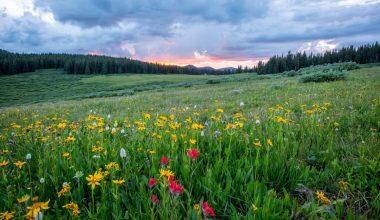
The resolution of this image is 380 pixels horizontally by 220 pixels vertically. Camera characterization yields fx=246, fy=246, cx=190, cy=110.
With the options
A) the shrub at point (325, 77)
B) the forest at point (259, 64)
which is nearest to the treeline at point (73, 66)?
the forest at point (259, 64)

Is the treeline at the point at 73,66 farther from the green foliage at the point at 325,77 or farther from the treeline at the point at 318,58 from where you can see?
the green foliage at the point at 325,77

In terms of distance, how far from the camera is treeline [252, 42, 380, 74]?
107625 millimetres

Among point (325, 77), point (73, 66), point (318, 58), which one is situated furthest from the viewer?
point (73, 66)

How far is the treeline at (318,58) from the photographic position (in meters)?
108

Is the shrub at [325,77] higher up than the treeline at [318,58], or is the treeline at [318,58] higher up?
the treeline at [318,58]

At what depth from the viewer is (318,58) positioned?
113 meters

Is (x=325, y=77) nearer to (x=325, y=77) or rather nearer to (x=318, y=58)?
(x=325, y=77)

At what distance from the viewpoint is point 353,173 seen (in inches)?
116

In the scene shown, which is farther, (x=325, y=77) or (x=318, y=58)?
(x=318, y=58)

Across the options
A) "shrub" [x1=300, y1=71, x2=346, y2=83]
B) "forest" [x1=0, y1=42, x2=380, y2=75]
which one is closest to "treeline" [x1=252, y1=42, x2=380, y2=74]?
"forest" [x1=0, y1=42, x2=380, y2=75]

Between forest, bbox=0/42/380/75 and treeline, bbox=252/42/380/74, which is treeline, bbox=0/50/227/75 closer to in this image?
forest, bbox=0/42/380/75

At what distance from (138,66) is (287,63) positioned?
88.0 m

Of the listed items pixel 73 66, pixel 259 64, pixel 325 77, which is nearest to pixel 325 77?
pixel 325 77

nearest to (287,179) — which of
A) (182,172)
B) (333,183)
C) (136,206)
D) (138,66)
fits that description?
(333,183)
